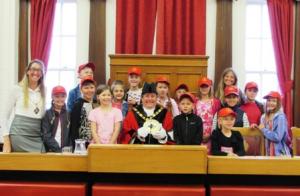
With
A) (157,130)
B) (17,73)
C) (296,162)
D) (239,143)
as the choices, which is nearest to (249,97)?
(239,143)

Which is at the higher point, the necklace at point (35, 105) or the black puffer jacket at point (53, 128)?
the necklace at point (35, 105)

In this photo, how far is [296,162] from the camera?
2.34 metres

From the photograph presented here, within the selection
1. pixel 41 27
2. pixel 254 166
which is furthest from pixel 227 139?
pixel 41 27

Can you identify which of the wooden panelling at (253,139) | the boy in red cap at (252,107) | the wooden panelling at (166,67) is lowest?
the wooden panelling at (253,139)

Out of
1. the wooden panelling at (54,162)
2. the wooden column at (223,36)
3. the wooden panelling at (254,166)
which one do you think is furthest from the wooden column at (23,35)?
the wooden panelling at (254,166)

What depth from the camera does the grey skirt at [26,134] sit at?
3758mm

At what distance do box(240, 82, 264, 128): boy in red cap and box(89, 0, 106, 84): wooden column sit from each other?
10.6 feet

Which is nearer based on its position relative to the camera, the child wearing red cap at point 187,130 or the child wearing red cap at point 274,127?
the child wearing red cap at point 187,130

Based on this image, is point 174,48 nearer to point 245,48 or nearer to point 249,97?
point 245,48

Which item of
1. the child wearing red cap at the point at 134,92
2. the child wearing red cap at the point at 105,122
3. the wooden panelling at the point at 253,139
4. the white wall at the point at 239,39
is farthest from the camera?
the white wall at the point at 239,39

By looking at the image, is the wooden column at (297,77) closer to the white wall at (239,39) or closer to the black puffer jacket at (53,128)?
the white wall at (239,39)

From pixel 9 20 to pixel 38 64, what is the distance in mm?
4430

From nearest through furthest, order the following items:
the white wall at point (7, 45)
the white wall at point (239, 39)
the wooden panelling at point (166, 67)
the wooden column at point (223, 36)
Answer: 1. the wooden panelling at point (166, 67)
2. the white wall at point (7, 45)
3. the wooden column at point (223, 36)
4. the white wall at point (239, 39)

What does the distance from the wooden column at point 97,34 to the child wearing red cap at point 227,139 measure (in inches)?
172
